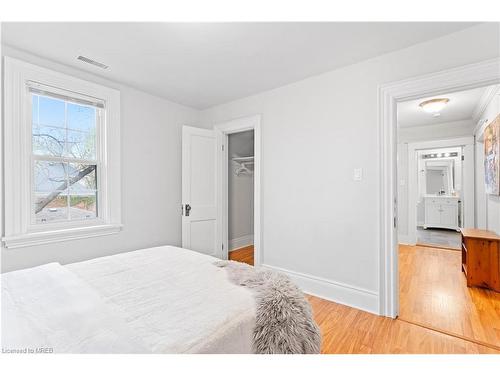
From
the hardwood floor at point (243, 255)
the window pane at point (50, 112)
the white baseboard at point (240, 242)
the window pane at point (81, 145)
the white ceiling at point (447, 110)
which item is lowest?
the hardwood floor at point (243, 255)

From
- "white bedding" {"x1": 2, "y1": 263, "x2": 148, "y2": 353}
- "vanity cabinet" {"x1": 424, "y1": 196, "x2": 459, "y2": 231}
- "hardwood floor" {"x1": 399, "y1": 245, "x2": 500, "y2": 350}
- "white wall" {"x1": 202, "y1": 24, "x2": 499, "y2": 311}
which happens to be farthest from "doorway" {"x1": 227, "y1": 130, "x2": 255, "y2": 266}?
"vanity cabinet" {"x1": 424, "y1": 196, "x2": 459, "y2": 231}

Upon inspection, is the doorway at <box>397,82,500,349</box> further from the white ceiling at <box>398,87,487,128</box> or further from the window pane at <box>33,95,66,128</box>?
the window pane at <box>33,95,66,128</box>

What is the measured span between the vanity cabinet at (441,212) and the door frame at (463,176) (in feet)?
6.25

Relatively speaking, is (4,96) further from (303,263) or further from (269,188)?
(303,263)

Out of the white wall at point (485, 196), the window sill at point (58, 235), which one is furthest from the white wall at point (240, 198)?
the white wall at point (485, 196)

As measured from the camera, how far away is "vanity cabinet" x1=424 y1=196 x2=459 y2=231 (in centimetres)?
638

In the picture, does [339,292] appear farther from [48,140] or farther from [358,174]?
[48,140]

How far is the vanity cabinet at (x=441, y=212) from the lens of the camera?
6379 millimetres

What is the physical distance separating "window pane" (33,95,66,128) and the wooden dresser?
15.4ft

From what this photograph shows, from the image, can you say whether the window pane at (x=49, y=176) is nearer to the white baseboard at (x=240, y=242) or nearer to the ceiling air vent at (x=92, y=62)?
the ceiling air vent at (x=92, y=62)

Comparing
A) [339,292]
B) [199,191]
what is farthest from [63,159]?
[339,292]
